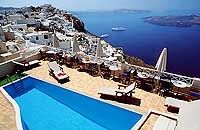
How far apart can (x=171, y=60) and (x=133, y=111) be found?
82.3 metres

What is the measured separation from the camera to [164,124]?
713cm

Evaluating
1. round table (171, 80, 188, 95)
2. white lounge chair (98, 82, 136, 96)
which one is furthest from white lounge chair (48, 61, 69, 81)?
round table (171, 80, 188, 95)

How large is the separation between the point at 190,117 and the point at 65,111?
5.98m

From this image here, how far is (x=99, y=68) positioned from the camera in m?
12.4

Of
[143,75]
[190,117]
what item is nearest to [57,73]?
[143,75]

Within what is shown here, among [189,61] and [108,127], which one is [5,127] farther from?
[189,61]

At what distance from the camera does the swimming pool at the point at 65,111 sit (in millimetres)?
8914

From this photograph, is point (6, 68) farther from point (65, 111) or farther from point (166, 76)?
point (166, 76)

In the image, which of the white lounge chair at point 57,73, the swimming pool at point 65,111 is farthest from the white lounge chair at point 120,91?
the white lounge chair at point 57,73

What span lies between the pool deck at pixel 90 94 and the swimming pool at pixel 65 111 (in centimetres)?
37

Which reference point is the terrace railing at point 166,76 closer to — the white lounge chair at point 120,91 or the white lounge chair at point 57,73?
the white lounge chair at point 120,91

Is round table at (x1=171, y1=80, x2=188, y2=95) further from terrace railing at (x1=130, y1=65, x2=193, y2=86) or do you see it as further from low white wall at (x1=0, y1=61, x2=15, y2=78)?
low white wall at (x1=0, y1=61, x2=15, y2=78)

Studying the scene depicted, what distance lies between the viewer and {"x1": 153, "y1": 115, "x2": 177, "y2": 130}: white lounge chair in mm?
6883

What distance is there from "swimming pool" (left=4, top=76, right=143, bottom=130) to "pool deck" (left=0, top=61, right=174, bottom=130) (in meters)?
0.37
